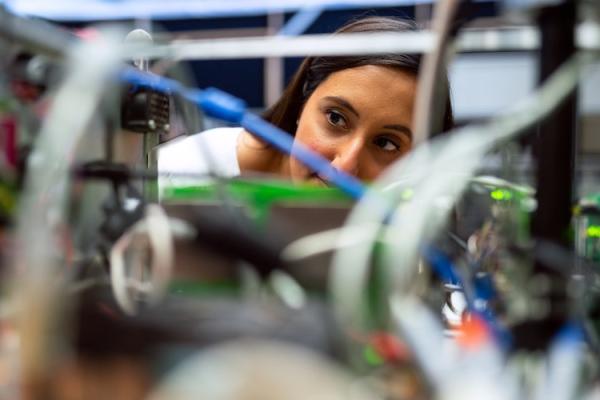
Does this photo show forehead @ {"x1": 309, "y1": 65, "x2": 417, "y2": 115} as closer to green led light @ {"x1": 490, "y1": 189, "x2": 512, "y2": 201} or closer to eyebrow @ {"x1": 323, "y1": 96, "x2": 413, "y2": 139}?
eyebrow @ {"x1": 323, "y1": 96, "x2": 413, "y2": 139}

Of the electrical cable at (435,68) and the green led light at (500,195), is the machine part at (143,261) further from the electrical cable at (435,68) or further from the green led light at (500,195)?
the green led light at (500,195)

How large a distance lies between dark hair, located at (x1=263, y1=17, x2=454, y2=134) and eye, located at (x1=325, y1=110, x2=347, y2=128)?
0.27 ft

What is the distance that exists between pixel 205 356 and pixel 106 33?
5.8 inches

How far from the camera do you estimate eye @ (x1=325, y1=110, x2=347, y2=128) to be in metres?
0.85

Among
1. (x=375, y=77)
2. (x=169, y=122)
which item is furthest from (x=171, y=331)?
(x=375, y=77)

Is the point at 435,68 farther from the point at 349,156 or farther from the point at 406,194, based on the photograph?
the point at 349,156

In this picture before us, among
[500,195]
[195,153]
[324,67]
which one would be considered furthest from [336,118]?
[500,195]

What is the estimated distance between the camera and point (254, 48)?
1.47 ft

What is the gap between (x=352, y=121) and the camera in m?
0.84

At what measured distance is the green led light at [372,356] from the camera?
0.27 meters

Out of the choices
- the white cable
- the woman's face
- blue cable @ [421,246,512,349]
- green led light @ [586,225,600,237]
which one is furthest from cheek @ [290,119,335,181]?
the white cable

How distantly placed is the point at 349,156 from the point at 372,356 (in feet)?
1.69

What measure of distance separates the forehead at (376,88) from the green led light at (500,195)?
36 cm

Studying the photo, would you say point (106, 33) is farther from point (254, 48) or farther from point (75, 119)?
point (254, 48)
